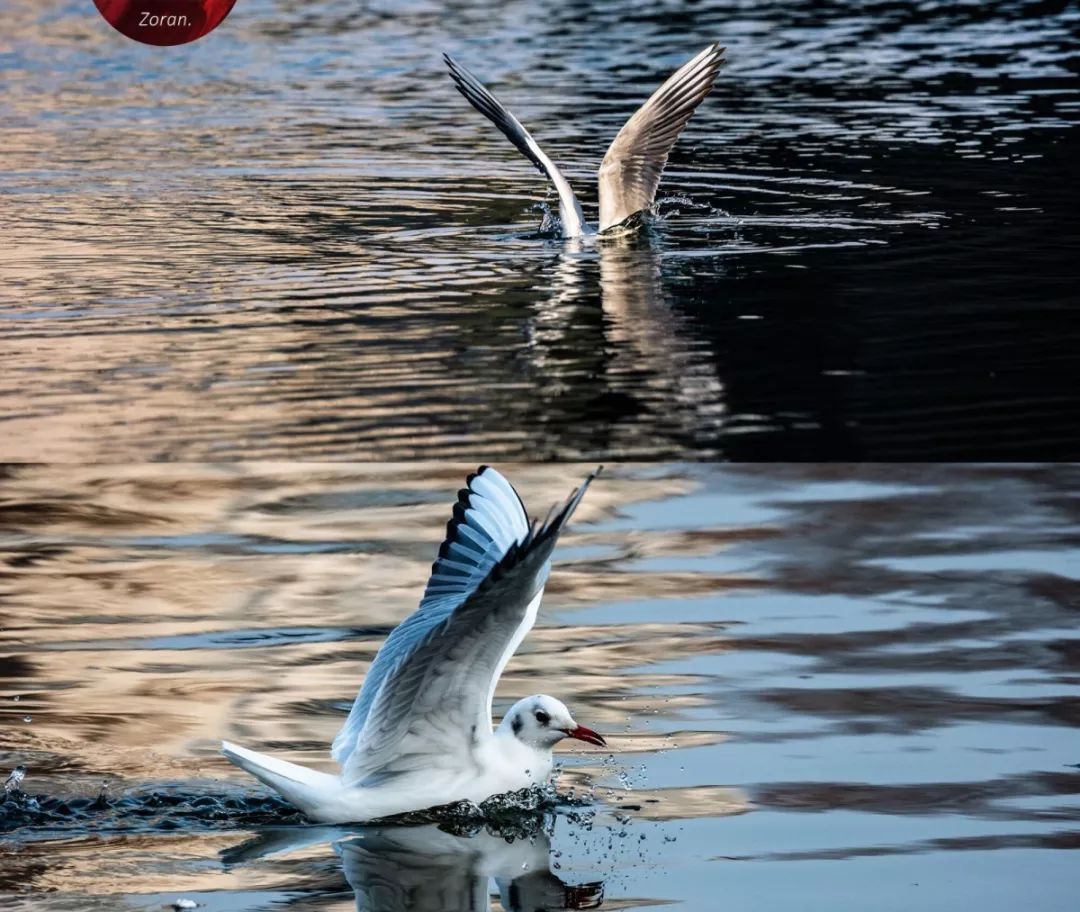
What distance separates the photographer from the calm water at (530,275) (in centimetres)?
883

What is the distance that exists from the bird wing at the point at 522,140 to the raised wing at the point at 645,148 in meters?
0.40

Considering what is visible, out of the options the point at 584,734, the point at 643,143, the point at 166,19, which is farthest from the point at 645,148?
the point at 166,19

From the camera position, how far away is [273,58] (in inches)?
942

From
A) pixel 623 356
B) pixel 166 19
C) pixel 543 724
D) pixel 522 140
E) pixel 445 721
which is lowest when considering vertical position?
pixel 166 19

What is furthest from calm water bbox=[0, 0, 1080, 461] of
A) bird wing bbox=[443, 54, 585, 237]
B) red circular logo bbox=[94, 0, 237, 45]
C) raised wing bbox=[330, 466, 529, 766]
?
red circular logo bbox=[94, 0, 237, 45]

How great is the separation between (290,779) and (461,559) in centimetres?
87

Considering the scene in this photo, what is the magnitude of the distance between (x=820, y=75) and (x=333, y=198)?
8.81m

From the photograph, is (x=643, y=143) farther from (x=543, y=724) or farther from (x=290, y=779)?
(x=290, y=779)

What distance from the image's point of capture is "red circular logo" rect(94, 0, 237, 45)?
77.8ft

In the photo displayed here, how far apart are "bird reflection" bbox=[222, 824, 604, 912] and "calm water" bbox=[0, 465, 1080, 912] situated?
1 cm

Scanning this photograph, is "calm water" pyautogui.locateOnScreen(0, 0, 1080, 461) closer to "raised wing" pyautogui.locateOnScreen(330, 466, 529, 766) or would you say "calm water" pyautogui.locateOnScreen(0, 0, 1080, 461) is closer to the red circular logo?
"raised wing" pyautogui.locateOnScreen(330, 466, 529, 766)

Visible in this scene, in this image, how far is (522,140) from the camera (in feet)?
39.1

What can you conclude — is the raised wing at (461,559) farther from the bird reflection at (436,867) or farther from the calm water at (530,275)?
the calm water at (530,275)

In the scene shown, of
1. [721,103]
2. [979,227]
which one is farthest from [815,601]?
[721,103]
